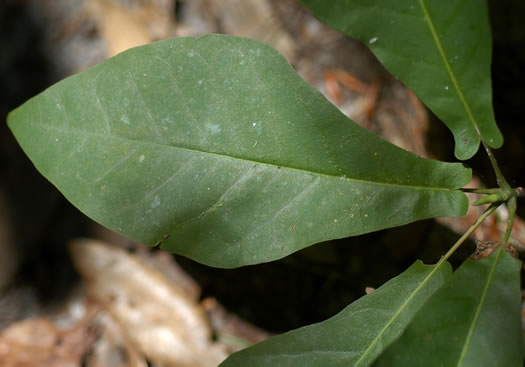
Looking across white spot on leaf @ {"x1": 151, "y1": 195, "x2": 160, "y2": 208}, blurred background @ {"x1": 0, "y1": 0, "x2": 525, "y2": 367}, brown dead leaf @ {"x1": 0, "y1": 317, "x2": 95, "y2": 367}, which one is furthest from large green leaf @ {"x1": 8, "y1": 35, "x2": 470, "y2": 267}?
brown dead leaf @ {"x1": 0, "y1": 317, "x2": 95, "y2": 367}

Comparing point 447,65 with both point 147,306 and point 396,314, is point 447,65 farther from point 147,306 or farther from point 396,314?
point 147,306

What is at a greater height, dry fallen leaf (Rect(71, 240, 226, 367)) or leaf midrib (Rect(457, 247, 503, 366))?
leaf midrib (Rect(457, 247, 503, 366))

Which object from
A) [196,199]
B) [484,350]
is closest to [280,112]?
[196,199]

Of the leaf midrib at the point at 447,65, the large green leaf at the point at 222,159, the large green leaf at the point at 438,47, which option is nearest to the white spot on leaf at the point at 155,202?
the large green leaf at the point at 222,159

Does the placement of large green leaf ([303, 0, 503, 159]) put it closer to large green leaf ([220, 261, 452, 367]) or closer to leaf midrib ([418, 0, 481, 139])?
leaf midrib ([418, 0, 481, 139])

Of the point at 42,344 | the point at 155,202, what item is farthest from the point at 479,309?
the point at 42,344

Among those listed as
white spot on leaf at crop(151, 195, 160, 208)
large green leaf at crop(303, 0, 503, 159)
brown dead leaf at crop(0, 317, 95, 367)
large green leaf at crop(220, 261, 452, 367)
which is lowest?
brown dead leaf at crop(0, 317, 95, 367)

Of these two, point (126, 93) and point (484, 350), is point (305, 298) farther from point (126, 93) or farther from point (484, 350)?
point (126, 93)
